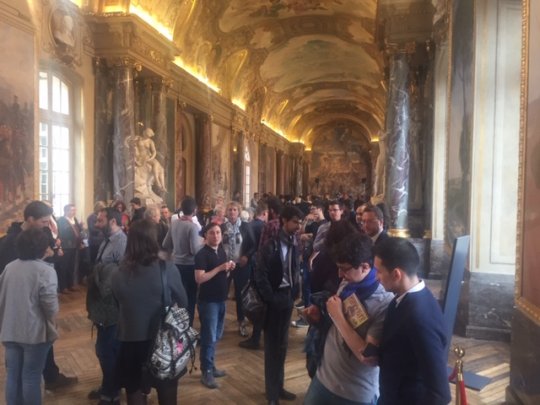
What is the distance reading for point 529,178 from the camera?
12.3 feet

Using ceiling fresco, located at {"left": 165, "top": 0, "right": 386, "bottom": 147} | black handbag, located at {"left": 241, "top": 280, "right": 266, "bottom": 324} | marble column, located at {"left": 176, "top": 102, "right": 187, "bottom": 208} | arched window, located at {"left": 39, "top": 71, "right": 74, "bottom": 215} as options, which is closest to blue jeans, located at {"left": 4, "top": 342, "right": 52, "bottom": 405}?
black handbag, located at {"left": 241, "top": 280, "right": 266, "bottom": 324}

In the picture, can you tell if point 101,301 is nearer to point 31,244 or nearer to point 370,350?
point 31,244

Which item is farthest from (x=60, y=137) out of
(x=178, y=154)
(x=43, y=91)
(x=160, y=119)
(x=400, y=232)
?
(x=400, y=232)

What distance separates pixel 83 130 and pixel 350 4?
10964mm

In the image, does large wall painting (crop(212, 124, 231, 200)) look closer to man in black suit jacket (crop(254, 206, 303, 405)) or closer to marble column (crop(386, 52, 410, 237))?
marble column (crop(386, 52, 410, 237))

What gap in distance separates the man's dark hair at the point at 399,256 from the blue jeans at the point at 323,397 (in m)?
Result: 0.80

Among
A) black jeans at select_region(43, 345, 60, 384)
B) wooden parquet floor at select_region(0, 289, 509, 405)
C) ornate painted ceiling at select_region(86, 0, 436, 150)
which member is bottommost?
wooden parquet floor at select_region(0, 289, 509, 405)

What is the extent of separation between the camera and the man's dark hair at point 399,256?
7.01 ft

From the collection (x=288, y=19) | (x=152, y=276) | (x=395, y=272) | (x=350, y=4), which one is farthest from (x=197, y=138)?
(x=395, y=272)

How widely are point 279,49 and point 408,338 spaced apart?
2094cm

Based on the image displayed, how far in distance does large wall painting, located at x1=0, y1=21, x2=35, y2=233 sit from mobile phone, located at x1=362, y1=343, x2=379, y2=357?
24.9 feet

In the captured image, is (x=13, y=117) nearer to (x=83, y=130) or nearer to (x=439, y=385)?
(x=83, y=130)

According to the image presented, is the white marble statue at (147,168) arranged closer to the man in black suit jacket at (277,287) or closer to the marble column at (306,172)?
the man in black suit jacket at (277,287)

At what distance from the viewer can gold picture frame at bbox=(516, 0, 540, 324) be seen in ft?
11.9
